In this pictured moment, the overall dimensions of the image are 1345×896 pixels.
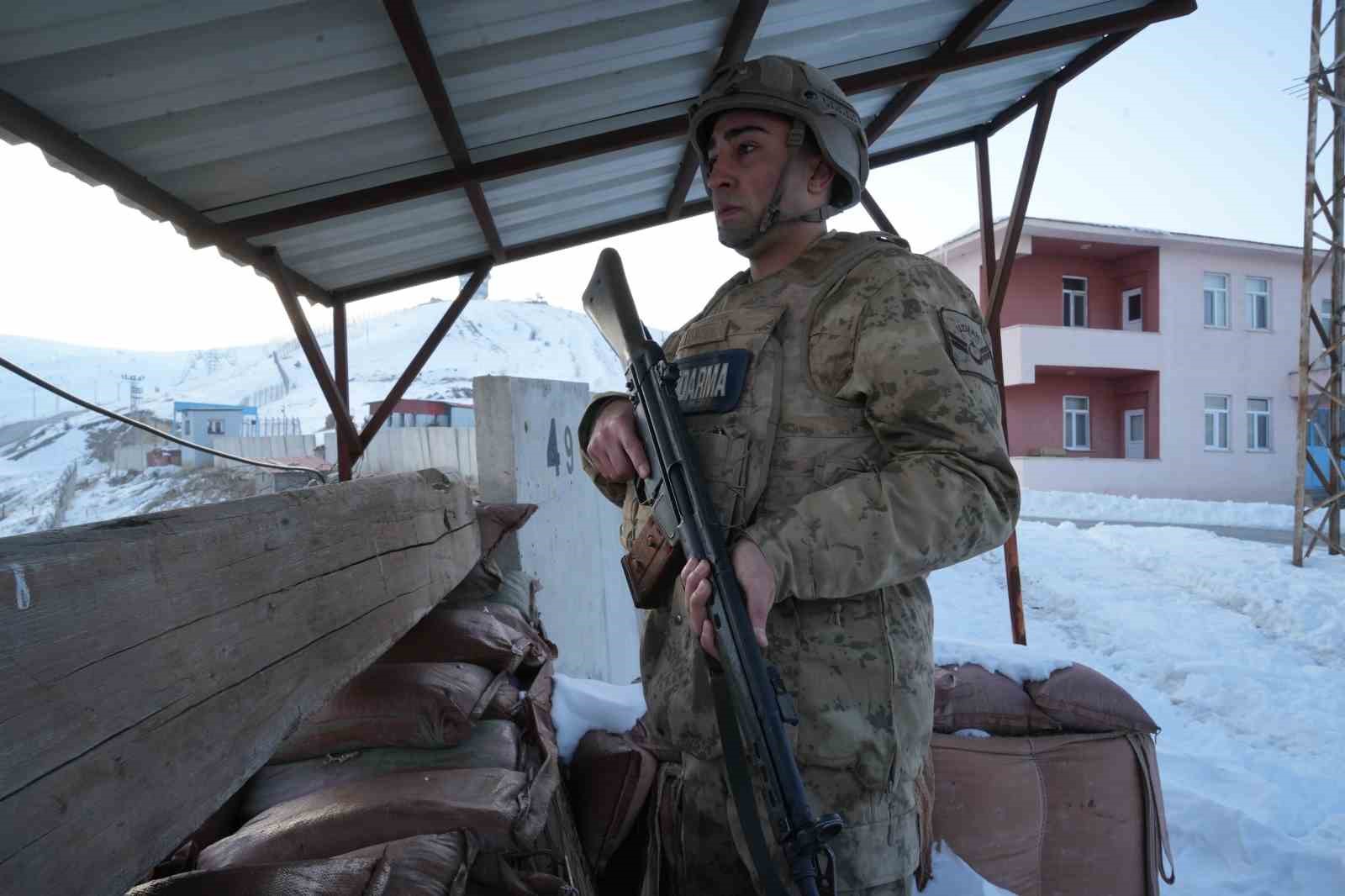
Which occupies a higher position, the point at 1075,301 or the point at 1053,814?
the point at 1075,301

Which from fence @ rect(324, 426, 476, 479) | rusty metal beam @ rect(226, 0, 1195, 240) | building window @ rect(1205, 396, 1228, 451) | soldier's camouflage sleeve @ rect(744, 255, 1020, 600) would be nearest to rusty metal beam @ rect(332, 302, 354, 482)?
rusty metal beam @ rect(226, 0, 1195, 240)

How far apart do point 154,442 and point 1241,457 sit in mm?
32859

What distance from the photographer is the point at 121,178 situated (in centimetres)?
287

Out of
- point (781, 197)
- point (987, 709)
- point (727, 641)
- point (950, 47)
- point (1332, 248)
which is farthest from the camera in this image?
point (1332, 248)

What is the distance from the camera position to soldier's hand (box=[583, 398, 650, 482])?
4.83ft

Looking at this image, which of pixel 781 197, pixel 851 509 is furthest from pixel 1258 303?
pixel 851 509

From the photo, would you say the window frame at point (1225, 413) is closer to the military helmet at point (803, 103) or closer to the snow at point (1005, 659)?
the snow at point (1005, 659)

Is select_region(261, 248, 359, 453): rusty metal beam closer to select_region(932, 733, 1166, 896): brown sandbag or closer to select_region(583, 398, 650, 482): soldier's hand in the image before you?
select_region(583, 398, 650, 482): soldier's hand

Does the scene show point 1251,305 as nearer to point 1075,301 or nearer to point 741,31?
point 1075,301

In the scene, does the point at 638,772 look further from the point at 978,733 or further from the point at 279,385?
the point at 279,385

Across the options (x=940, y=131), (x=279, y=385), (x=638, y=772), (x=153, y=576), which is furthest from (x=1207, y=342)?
(x=279, y=385)

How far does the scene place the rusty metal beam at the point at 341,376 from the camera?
4.75 metres

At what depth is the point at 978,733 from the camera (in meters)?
2.57

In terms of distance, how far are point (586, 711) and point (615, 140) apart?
8.02 ft
